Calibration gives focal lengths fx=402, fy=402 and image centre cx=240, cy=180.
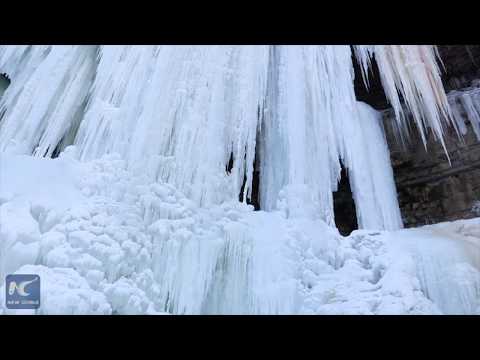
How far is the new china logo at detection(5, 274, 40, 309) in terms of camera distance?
189 cm

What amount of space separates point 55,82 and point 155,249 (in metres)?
1.45

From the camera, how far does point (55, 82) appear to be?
9.19ft

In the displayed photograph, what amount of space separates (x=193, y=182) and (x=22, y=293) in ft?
3.55

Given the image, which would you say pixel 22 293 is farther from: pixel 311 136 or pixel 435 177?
pixel 435 177

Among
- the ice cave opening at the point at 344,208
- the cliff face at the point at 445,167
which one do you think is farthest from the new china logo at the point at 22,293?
the cliff face at the point at 445,167

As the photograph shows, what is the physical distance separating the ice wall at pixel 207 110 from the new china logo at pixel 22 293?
832mm

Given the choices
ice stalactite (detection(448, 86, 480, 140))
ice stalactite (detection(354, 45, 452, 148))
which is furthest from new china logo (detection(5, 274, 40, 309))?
ice stalactite (detection(448, 86, 480, 140))

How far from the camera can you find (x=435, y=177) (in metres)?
4.25

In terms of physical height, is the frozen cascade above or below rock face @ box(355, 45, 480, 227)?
below

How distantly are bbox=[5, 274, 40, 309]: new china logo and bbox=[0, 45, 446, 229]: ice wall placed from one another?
83cm

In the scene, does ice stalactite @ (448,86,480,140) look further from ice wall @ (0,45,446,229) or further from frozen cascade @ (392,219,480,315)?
frozen cascade @ (392,219,480,315)
